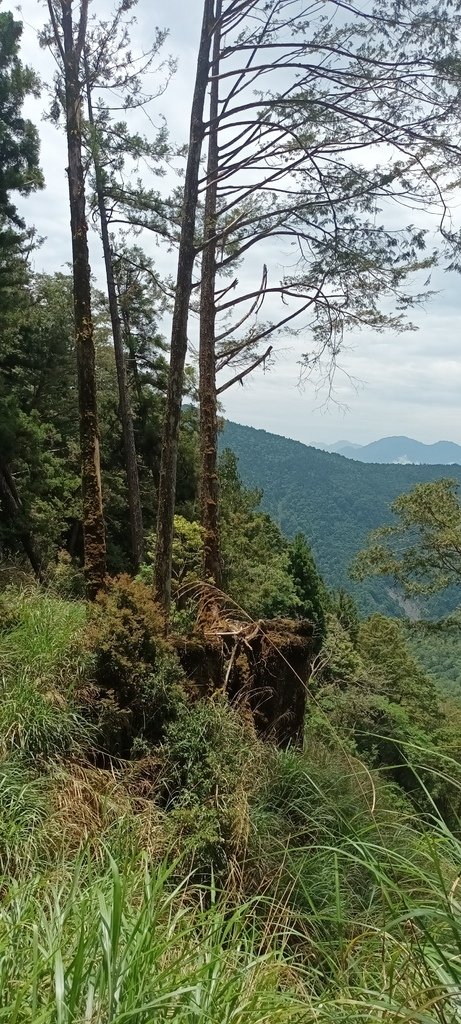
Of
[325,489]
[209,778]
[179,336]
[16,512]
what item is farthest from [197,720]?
[325,489]

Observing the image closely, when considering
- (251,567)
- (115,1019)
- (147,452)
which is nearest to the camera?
(115,1019)

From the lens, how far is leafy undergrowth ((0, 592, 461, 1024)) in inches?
58.1

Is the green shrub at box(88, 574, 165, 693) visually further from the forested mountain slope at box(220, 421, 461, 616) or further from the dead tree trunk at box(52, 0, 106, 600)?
the forested mountain slope at box(220, 421, 461, 616)

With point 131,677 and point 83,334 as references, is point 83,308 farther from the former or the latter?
point 131,677

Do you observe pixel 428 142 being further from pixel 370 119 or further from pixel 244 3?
pixel 244 3

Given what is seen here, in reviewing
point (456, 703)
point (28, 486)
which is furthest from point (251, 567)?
point (456, 703)

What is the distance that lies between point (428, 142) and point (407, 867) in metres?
6.04

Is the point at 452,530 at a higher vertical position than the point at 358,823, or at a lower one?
higher

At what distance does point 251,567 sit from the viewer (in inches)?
517

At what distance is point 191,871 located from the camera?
3102mm

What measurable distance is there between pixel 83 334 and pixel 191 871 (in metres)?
5.07

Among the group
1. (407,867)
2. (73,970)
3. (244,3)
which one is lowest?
(73,970)

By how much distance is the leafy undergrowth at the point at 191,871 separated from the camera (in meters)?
1.48

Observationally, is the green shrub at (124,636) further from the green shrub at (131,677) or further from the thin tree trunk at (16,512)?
the thin tree trunk at (16,512)
